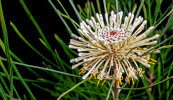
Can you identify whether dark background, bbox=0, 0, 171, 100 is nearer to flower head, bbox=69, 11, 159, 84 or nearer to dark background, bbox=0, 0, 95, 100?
dark background, bbox=0, 0, 95, 100

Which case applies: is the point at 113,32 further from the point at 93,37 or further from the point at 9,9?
the point at 9,9

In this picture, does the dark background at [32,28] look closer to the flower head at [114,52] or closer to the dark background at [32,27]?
the dark background at [32,27]

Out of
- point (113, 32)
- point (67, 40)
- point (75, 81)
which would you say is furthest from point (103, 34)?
point (67, 40)

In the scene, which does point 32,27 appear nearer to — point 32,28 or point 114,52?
point 32,28

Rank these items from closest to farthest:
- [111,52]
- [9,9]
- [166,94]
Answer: [111,52]
[166,94]
[9,9]

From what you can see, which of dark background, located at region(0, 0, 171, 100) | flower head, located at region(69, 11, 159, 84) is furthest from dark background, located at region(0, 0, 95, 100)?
flower head, located at region(69, 11, 159, 84)

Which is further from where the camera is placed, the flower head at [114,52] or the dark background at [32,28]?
the dark background at [32,28]

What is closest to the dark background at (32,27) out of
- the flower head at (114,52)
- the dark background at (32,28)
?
the dark background at (32,28)

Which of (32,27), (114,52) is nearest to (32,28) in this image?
(32,27)

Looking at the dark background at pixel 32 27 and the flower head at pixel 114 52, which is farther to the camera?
the dark background at pixel 32 27

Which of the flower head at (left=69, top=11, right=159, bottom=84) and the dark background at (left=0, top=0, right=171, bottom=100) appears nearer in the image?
the flower head at (left=69, top=11, right=159, bottom=84)

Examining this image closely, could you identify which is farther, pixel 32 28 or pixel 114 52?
pixel 32 28
